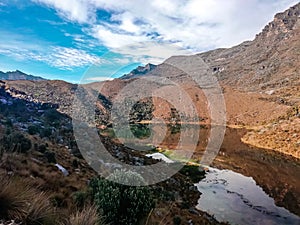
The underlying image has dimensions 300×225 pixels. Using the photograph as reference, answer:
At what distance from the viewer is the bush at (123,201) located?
21.7ft

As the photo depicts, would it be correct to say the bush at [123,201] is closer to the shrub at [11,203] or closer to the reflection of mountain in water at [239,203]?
the shrub at [11,203]

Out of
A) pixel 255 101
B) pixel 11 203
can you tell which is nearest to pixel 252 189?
pixel 11 203

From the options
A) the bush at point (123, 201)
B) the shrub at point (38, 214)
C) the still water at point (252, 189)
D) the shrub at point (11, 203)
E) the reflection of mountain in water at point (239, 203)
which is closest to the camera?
the shrub at point (11, 203)

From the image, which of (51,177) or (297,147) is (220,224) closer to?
(51,177)

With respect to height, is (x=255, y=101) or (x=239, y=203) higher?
(x=255, y=101)

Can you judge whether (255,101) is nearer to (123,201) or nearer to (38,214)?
(123,201)

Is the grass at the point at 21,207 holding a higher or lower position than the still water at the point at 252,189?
higher

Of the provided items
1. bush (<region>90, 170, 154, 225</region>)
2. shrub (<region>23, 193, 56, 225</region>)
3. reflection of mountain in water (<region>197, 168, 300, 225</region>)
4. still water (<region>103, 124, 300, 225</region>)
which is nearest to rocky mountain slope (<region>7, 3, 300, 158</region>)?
still water (<region>103, 124, 300, 225</region>)

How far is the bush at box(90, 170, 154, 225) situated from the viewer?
6.62 meters

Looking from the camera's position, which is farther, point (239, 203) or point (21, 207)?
point (239, 203)

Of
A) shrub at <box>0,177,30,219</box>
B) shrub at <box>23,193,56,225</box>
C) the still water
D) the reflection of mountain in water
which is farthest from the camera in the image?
the still water

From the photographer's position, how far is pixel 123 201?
693cm

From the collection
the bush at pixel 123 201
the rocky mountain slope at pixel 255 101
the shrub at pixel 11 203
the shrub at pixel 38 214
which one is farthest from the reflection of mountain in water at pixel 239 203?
the rocky mountain slope at pixel 255 101

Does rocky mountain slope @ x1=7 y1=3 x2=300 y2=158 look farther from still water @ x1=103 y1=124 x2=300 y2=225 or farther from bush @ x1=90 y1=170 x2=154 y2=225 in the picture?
bush @ x1=90 y1=170 x2=154 y2=225
